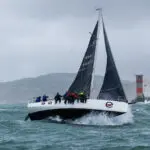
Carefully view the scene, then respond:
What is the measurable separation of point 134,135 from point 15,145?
27.4ft

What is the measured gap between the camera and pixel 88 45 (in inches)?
2013

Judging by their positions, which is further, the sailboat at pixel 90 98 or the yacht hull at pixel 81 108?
the sailboat at pixel 90 98

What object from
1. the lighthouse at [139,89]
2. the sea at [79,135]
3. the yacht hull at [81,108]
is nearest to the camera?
the sea at [79,135]

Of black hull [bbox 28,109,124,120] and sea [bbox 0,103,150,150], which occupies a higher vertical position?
black hull [bbox 28,109,124,120]

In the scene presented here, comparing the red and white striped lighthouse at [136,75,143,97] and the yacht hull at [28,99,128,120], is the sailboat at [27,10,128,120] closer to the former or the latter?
the yacht hull at [28,99,128,120]

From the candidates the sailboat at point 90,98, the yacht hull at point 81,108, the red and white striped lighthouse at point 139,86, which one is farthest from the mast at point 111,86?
the red and white striped lighthouse at point 139,86

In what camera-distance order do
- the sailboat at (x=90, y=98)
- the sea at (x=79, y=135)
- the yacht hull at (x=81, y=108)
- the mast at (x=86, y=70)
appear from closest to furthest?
1. the sea at (x=79, y=135)
2. the yacht hull at (x=81, y=108)
3. the sailboat at (x=90, y=98)
4. the mast at (x=86, y=70)

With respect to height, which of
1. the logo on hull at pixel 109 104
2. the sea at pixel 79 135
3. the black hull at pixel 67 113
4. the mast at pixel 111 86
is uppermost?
the mast at pixel 111 86

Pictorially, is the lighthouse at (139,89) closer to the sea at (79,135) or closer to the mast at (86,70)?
the mast at (86,70)

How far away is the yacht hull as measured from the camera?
147 feet

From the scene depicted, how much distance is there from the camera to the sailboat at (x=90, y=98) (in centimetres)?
4506

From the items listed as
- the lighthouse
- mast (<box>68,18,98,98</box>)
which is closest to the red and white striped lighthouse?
the lighthouse

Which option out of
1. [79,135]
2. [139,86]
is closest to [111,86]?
[79,135]

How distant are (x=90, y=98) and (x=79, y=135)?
13018 millimetres
